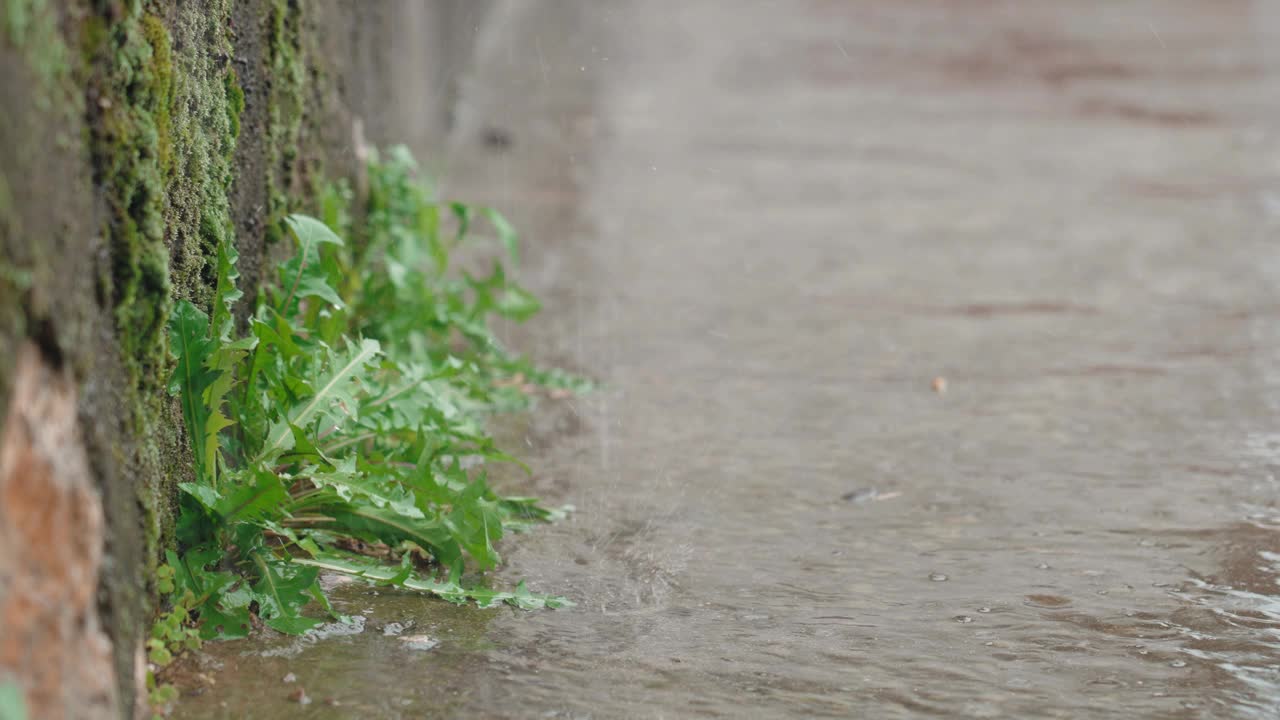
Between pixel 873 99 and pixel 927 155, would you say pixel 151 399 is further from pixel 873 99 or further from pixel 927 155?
pixel 873 99

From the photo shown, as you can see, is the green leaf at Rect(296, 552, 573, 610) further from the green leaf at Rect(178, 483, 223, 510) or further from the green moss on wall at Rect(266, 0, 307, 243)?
the green moss on wall at Rect(266, 0, 307, 243)

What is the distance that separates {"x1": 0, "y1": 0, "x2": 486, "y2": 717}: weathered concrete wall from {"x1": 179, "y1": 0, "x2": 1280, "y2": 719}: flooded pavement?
46 cm

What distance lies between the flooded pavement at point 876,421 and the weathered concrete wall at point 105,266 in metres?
0.46

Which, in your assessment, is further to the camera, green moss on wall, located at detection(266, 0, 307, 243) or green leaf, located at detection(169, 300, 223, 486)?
green moss on wall, located at detection(266, 0, 307, 243)

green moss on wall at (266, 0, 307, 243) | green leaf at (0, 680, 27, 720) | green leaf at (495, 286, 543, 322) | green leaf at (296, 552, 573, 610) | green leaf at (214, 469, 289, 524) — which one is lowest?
green leaf at (296, 552, 573, 610)

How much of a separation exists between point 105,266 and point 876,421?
8.33 ft

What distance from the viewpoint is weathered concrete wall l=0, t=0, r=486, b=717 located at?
1.94m

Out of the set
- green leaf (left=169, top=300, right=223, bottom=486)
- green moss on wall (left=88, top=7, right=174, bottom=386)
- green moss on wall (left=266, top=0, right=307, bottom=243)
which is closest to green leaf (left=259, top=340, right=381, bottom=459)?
green leaf (left=169, top=300, right=223, bottom=486)

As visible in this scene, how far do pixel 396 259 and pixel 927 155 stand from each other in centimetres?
451

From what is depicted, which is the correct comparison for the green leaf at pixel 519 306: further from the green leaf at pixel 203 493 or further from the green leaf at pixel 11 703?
the green leaf at pixel 11 703

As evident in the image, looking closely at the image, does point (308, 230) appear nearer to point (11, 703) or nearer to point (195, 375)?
point (195, 375)

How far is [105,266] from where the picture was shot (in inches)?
95.3

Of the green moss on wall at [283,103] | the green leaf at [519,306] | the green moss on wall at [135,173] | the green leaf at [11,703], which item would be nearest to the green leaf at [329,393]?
the green moss on wall at [135,173]

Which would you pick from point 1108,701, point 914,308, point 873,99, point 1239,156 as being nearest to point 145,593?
point 1108,701
